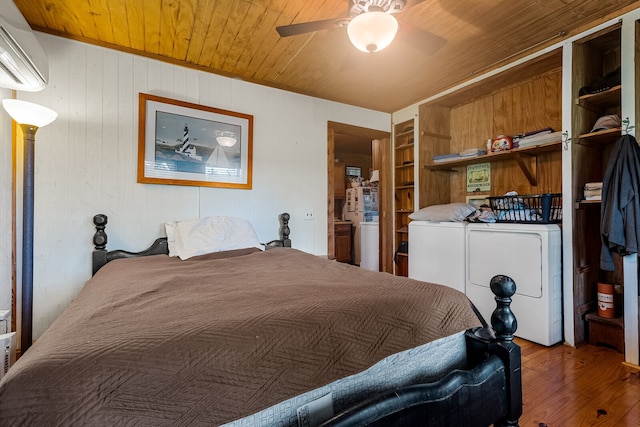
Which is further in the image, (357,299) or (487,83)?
(487,83)

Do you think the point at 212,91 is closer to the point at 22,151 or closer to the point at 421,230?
the point at 22,151

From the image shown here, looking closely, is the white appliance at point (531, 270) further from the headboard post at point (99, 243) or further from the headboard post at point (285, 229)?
the headboard post at point (99, 243)

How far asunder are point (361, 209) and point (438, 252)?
2.58m

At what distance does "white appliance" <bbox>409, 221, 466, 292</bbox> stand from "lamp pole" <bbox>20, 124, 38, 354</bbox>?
3.24 m

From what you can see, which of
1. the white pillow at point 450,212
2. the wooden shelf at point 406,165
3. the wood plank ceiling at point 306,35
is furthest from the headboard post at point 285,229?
the wooden shelf at point 406,165

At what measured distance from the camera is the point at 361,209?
5547mm

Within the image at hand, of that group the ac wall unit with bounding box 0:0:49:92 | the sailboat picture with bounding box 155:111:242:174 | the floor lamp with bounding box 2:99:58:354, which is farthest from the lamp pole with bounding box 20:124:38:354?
the sailboat picture with bounding box 155:111:242:174

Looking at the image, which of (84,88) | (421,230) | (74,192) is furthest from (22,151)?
(421,230)

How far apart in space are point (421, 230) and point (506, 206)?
0.86 meters

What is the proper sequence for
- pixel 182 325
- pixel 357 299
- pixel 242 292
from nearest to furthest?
1. pixel 182 325
2. pixel 357 299
3. pixel 242 292

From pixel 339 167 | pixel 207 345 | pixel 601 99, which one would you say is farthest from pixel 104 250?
pixel 339 167

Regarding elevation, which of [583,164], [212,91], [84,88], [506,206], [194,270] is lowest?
[194,270]

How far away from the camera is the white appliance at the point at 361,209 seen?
5473 millimetres

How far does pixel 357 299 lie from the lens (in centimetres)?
104
